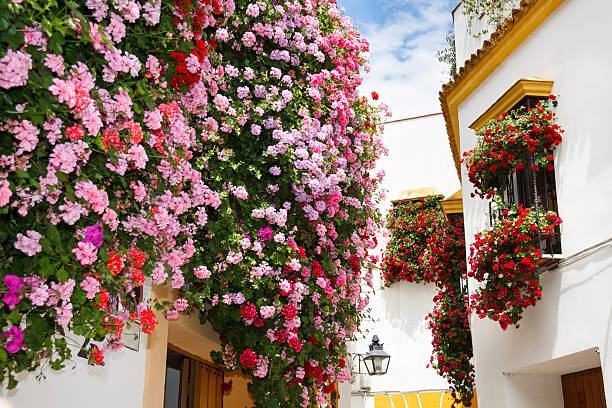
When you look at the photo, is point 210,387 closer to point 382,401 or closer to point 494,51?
point 494,51

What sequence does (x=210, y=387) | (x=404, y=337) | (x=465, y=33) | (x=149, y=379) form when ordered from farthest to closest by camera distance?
(x=404, y=337)
(x=465, y=33)
(x=210, y=387)
(x=149, y=379)

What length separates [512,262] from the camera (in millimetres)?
6531

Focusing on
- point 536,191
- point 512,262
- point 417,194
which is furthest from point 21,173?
point 417,194

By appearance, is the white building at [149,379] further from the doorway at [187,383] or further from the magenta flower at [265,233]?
the magenta flower at [265,233]

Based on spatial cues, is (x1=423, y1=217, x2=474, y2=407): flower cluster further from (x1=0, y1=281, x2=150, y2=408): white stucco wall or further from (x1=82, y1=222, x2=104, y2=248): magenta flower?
(x1=82, y1=222, x2=104, y2=248): magenta flower

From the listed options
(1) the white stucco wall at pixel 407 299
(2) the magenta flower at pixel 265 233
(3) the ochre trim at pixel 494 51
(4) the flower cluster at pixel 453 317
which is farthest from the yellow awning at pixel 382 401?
(2) the magenta flower at pixel 265 233

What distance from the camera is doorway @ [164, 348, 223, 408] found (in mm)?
7938

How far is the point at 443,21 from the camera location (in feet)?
41.9

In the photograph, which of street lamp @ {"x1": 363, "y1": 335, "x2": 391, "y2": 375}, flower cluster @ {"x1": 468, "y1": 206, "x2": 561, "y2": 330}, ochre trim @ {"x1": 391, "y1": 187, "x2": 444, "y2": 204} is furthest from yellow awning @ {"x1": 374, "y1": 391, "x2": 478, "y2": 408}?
flower cluster @ {"x1": 468, "y1": 206, "x2": 561, "y2": 330}

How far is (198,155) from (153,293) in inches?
53.4

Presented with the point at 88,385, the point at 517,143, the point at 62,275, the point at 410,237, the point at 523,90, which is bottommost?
the point at 88,385

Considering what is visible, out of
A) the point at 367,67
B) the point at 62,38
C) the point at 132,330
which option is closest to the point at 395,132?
the point at 367,67

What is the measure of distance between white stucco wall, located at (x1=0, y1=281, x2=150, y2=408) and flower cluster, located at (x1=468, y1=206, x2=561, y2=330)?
349 cm

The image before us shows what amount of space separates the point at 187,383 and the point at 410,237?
788 centimetres
